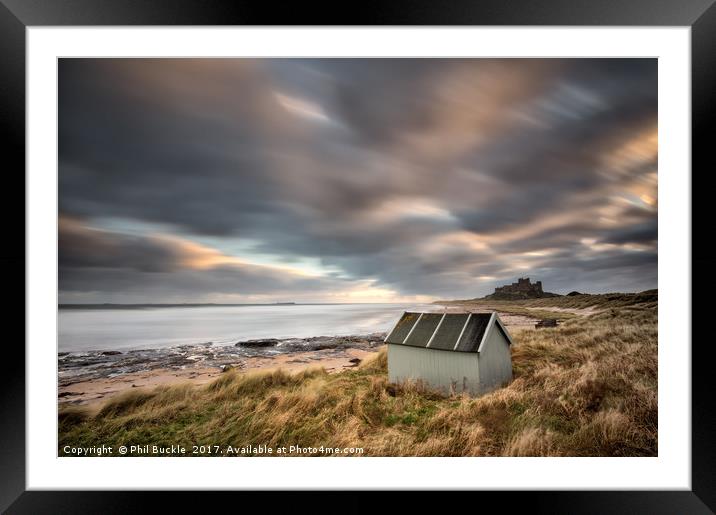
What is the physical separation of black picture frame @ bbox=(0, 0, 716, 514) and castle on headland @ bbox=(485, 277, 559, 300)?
777mm

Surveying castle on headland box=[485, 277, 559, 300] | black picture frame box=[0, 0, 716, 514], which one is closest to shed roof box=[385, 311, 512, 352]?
castle on headland box=[485, 277, 559, 300]

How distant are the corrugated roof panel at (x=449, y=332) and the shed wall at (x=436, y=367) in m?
0.05

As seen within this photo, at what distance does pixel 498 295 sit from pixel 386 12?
1932mm

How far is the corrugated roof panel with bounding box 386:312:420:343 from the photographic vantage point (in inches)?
74.9

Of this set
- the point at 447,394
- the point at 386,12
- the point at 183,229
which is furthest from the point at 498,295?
the point at 183,229

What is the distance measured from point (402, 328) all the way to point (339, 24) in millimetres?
2026

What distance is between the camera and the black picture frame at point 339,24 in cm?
142

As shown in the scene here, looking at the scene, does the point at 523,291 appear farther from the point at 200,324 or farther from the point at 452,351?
the point at 200,324

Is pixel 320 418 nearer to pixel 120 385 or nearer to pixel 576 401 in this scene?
pixel 120 385

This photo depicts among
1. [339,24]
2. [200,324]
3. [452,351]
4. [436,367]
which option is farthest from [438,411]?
[339,24]

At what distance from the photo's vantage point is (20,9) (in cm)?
148

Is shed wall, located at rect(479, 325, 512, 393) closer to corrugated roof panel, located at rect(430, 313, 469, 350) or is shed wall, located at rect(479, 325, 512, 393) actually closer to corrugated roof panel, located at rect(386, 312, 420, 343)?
corrugated roof panel, located at rect(430, 313, 469, 350)

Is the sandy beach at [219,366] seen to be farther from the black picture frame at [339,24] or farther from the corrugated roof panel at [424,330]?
the black picture frame at [339,24]

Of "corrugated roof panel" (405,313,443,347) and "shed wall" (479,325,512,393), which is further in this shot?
"corrugated roof panel" (405,313,443,347)
